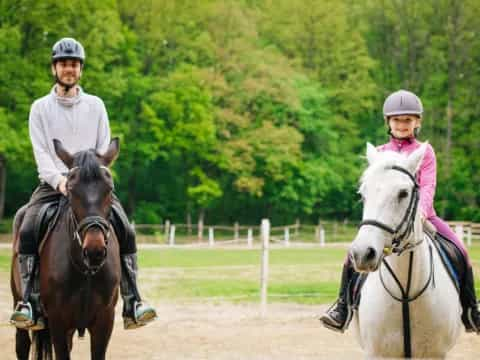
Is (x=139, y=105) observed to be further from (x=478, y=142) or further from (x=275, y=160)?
(x=478, y=142)

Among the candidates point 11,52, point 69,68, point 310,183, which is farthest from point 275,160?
point 69,68

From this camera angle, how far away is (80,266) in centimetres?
619

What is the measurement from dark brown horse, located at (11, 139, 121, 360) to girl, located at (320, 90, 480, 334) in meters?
1.91

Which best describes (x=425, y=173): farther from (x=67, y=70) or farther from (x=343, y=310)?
(x=67, y=70)

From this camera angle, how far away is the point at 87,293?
6234mm

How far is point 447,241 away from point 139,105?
117ft

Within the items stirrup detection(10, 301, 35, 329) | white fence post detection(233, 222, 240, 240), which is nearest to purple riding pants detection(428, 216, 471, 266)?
stirrup detection(10, 301, 35, 329)

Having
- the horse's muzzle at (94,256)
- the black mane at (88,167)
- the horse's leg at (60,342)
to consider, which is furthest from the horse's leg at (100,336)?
the black mane at (88,167)

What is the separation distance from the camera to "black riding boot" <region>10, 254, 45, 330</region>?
6305 millimetres

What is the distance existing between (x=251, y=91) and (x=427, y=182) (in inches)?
1504

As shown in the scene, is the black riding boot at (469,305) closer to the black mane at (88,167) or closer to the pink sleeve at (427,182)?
the pink sleeve at (427,182)

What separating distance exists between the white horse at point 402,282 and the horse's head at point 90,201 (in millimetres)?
1962

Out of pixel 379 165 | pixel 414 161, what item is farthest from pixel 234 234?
pixel 379 165

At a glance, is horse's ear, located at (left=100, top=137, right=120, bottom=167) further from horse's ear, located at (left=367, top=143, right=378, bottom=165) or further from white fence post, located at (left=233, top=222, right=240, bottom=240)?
white fence post, located at (left=233, top=222, right=240, bottom=240)
